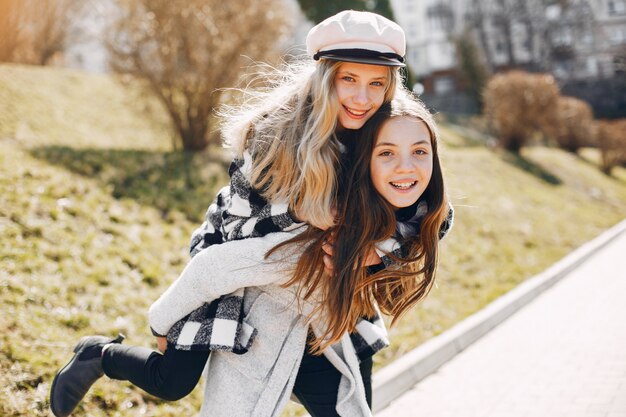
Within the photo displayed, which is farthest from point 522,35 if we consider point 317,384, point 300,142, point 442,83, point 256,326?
point 256,326

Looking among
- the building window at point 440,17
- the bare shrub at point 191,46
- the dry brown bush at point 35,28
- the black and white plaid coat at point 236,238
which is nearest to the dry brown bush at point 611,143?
the bare shrub at point 191,46

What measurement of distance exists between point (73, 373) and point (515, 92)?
19.3 meters

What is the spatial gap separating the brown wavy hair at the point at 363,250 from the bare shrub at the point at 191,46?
22.6 feet

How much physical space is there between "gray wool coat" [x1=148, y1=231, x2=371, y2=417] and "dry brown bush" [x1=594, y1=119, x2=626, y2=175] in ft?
71.9

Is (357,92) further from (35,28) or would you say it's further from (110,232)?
(35,28)

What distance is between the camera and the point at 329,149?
258cm

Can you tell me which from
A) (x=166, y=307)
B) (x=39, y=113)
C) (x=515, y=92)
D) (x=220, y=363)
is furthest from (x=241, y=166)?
(x=515, y=92)

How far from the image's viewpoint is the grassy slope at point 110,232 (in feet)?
13.4

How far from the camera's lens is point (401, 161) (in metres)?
2.63

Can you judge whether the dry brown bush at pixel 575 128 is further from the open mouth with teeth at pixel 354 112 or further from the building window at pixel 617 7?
the building window at pixel 617 7

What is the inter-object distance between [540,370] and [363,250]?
3.24 m

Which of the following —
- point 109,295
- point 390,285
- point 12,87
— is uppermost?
point 12,87

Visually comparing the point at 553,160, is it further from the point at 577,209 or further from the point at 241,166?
the point at 241,166

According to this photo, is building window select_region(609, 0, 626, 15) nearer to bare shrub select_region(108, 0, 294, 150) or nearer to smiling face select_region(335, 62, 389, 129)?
bare shrub select_region(108, 0, 294, 150)
